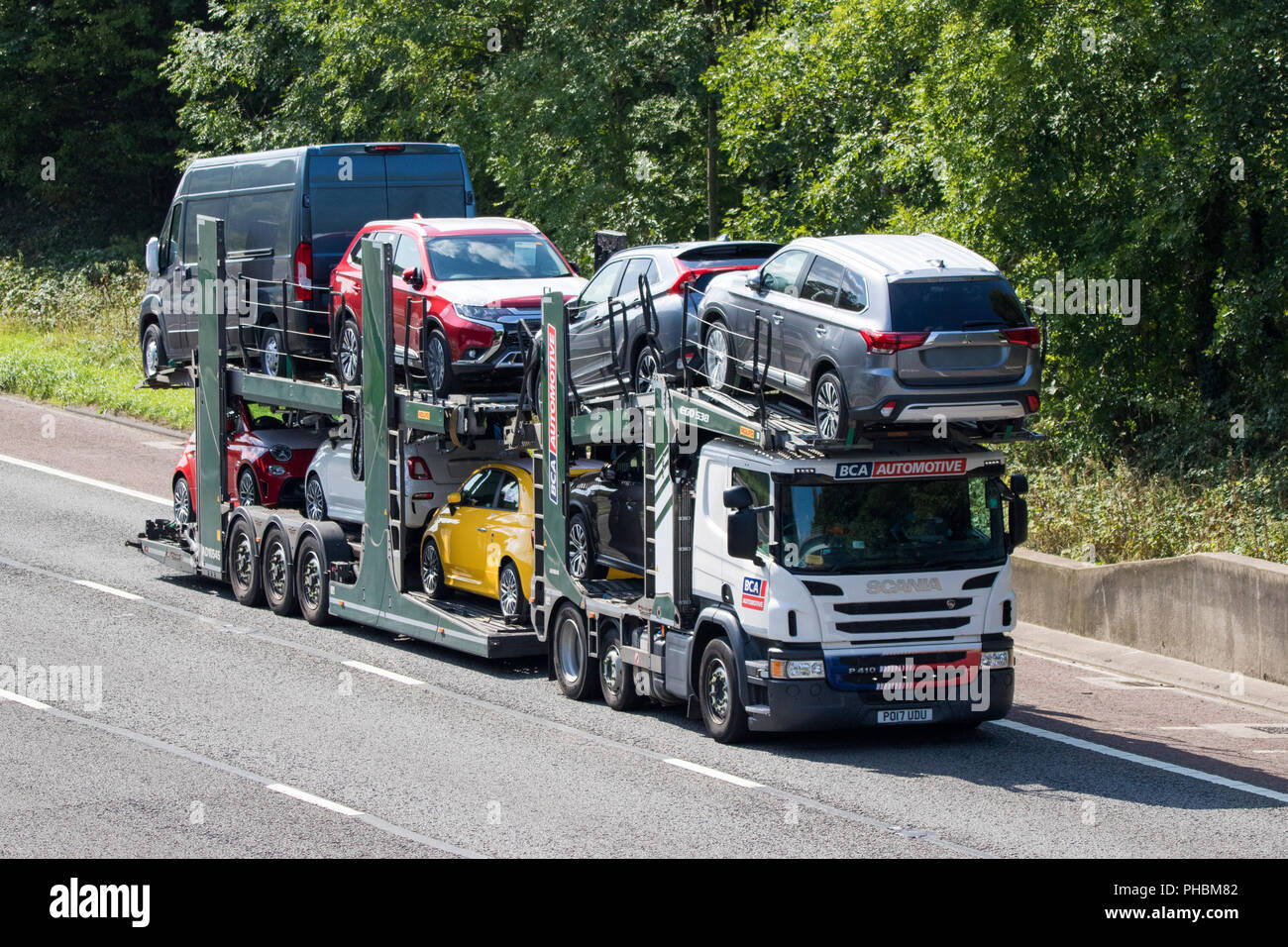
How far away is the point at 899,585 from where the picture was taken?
1316cm

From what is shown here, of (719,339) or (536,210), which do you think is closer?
(719,339)

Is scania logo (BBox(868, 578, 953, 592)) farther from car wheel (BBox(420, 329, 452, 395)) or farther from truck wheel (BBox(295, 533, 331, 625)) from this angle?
truck wheel (BBox(295, 533, 331, 625))

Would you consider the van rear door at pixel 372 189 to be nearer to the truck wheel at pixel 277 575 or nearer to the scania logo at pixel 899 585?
the truck wheel at pixel 277 575

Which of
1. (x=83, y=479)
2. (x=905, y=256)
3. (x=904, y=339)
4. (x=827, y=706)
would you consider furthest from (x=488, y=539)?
(x=83, y=479)

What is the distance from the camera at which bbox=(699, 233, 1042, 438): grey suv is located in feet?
41.1

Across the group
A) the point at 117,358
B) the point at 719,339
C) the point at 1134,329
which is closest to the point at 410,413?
the point at 719,339

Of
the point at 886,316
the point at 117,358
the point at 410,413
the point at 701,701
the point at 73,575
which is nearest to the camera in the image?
the point at 886,316

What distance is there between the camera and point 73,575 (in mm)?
21203

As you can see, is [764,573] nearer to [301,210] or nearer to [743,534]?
[743,534]

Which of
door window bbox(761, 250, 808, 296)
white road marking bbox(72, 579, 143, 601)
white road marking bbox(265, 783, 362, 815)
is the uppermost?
door window bbox(761, 250, 808, 296)

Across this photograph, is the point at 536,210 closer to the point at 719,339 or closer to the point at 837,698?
the point at 719,339

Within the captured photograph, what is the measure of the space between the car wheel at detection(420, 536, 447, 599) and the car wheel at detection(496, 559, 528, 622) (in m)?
0.91

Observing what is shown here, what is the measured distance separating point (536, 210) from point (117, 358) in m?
10.8

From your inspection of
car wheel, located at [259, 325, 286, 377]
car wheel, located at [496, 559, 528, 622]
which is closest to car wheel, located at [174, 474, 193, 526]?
car wheel, located at [259, 325, 286, 377]
